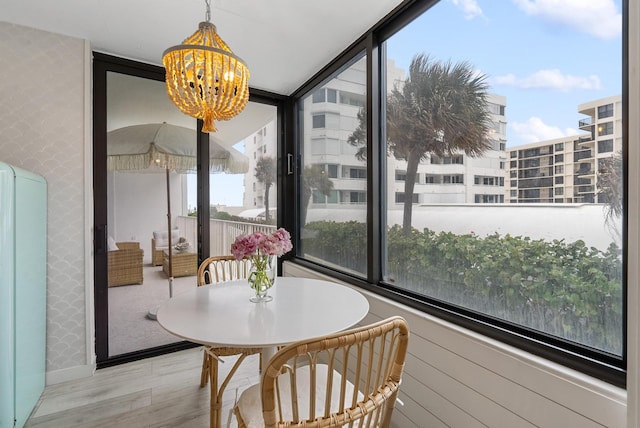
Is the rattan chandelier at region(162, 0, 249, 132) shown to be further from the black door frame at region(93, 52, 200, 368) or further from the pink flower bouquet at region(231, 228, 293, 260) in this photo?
the black door frame at region(93, 52, 200, 368)

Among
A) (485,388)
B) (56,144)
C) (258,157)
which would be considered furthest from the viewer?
(258,157)

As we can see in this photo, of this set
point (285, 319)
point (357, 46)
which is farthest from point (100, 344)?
point (357, 46)

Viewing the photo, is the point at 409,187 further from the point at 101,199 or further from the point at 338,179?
the point at 101,199

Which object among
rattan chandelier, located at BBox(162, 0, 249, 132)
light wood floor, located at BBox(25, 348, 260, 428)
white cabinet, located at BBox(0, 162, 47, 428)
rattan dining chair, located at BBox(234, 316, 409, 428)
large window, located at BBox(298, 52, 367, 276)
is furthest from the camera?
large window, located at BBox(298, 52, 367, 276)

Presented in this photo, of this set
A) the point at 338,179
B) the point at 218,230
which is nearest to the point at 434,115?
the point at 338,179

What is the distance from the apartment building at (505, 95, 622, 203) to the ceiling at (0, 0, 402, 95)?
124 cm

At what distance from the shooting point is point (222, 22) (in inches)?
78.7

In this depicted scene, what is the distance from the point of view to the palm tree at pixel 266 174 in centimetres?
316

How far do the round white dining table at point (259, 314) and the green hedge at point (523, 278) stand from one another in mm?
440

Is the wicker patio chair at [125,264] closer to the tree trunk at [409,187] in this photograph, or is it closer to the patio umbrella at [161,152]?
the patio umbrella at [161,152]

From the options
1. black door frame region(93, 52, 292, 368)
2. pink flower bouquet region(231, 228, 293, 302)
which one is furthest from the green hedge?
black door frame region(93, 52, 292, 368)

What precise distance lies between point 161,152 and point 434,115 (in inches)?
88.9

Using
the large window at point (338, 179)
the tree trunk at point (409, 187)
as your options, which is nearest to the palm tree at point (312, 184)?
the large window at point (338, 179)

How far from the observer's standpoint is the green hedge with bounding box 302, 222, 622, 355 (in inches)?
40.9
